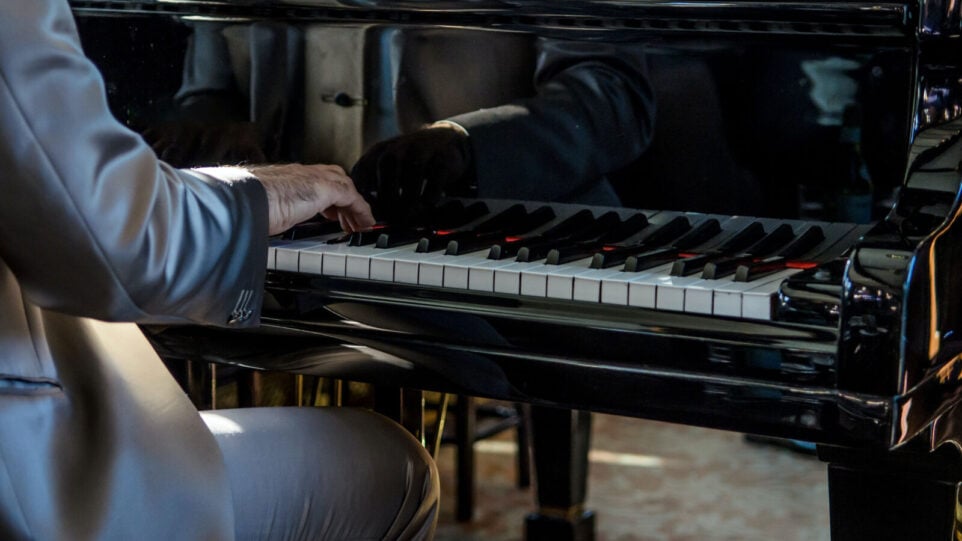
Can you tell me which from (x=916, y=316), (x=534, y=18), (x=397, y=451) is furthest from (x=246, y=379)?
(x=916, y=316)

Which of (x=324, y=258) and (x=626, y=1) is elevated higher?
(x=626, y=1)

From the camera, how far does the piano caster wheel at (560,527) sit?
7.16ft

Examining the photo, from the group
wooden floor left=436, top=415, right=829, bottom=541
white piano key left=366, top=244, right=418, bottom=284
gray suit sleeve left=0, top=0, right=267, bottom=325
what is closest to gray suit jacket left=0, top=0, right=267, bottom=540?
gray suit sleeve left=0, top=0, right=267, bottom=325

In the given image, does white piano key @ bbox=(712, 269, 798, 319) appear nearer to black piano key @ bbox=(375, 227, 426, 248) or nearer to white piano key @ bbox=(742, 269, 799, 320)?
white piano key @ bbox=(742, 269, 799, 320)

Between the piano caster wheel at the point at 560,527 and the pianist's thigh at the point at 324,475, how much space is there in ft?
2.13

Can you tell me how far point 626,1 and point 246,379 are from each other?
0.99m

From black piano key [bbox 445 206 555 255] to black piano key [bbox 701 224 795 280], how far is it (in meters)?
0.29

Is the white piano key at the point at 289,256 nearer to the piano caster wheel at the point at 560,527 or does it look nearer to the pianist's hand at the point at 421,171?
the pianist's hand at the point at 421,171

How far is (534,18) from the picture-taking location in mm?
1686

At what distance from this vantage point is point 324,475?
1437mm

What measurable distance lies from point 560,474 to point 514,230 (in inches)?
24.3

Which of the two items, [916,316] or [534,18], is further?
[534,18]

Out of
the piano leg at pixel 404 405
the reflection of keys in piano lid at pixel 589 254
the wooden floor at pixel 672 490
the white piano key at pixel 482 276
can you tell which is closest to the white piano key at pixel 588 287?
the reflection of keys in piano lid at pixel 589 254

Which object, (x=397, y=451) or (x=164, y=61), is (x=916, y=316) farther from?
(x=164, y=61)
